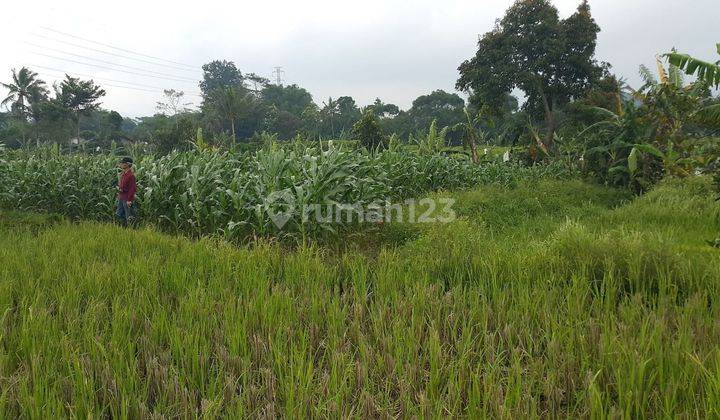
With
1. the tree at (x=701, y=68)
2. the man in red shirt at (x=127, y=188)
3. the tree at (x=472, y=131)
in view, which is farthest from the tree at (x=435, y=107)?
the man in red shirt at (x=127, y=188)

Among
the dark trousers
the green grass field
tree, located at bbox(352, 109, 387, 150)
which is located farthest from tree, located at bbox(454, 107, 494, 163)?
the green grass field

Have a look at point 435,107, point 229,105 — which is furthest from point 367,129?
point 435,107

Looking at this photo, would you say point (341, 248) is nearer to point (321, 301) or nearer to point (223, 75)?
point (321, 301)

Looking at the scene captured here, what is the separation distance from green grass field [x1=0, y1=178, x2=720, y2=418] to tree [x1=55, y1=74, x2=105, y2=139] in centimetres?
4263

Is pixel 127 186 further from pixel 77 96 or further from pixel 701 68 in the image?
pixel 77 96

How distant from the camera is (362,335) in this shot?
222 centimetres

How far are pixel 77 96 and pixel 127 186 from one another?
131 ft

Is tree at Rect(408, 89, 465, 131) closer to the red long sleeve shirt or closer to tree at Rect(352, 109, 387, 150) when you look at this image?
tree at Rect(352, 109, 387, 150)

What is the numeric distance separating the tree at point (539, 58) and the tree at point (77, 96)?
115ft

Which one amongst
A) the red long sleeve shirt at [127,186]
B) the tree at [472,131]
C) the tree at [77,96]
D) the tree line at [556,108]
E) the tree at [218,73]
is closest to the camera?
the red long sleeve shirt at [127,186]

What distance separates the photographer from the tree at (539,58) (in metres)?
19.6

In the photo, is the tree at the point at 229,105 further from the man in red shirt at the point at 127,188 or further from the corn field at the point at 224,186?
the man in red shirt at the point at 127,188

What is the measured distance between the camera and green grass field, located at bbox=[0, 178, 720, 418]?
1.70 m

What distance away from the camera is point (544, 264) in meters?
3.48
